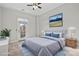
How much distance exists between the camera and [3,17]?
167 cm

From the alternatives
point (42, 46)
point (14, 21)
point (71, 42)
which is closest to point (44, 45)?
point (42, 46)

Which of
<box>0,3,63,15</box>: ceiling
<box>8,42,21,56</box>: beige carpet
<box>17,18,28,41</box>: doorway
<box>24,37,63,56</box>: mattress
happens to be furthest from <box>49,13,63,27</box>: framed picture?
<box>8,42,21,56</box>: beige carpet

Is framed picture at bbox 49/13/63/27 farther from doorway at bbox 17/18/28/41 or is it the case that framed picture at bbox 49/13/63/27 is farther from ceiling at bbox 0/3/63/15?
doorway at bbox 17/18/28/41

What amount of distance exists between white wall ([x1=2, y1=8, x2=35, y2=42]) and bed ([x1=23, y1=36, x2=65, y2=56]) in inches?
6.2

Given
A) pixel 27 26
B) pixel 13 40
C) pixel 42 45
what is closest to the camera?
pixel 42 45

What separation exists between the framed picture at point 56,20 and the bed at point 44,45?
10.7 inches

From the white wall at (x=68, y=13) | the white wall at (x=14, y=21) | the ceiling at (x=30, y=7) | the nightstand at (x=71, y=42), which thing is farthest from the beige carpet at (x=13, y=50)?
the nightstand at (x=71, y=42)

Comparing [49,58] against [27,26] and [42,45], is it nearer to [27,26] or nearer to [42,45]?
[42,45]

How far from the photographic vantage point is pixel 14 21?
177 centimetres

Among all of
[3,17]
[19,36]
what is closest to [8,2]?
[3,17]

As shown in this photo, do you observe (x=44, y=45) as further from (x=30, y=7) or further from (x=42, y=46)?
(x=30, y=7)

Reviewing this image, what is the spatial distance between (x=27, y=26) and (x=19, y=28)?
0.56ft

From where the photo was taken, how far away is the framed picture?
69.2 inches

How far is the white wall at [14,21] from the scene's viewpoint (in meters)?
1.69
